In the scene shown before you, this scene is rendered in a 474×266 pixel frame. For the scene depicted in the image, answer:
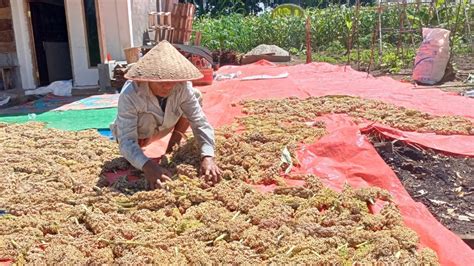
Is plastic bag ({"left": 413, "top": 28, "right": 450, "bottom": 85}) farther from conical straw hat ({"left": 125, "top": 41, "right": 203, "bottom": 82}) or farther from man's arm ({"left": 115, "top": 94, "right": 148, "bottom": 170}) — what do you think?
man's arm ({"left": 115, "top": 94, "right": 148, "bottom": 170})

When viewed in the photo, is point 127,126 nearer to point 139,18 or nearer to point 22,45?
point 22,45

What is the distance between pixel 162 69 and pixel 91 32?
5372mm

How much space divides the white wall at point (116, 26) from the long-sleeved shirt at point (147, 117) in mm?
4775

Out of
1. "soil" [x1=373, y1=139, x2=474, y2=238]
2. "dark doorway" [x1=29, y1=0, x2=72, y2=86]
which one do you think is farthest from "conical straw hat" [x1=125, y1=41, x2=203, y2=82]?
"dark doorway" [x1=29, y1=0, x2=72, y2=86]

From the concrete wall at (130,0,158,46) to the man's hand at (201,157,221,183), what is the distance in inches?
225

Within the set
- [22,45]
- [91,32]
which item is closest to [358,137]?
[91,32]

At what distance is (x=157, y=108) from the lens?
2.96 metres

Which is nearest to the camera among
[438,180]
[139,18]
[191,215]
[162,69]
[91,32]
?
[191,215]

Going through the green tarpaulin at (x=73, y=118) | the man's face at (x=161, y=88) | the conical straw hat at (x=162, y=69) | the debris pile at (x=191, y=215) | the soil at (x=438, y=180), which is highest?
the conical straw hat at (x=162, y=69)

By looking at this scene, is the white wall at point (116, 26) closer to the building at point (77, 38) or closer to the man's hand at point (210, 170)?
the building at point (77, 38)

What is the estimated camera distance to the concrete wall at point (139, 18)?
26.9ft

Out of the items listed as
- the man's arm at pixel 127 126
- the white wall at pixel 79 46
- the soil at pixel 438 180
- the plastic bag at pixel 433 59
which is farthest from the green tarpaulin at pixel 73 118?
the plastic bag at pixel 433 59

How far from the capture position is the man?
8.80 feet

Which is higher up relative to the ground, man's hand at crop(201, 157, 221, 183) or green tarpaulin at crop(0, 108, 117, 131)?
man's hand at crop(201, 157, 221, 183)
